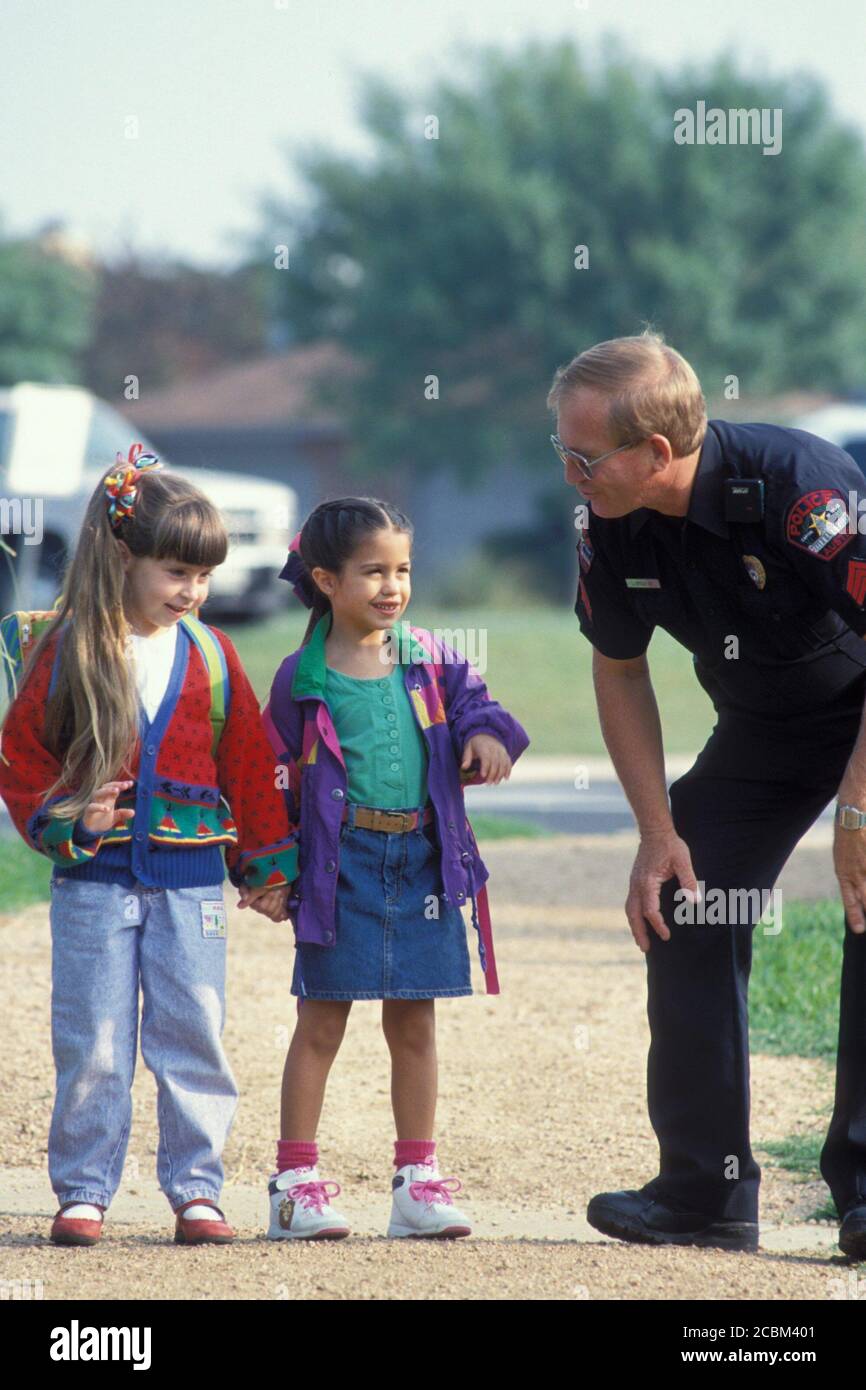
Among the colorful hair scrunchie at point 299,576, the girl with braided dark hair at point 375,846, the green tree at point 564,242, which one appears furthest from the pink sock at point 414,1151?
the green tree at point 564,242

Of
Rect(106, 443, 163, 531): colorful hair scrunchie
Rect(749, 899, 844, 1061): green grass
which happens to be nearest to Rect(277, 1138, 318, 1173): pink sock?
Rect(106, 443, 163, 531): colorful hair scrunchie

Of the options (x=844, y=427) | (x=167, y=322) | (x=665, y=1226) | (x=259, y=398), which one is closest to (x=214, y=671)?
(x=665, y=1226)

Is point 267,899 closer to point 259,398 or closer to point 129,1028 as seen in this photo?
point 129,1028

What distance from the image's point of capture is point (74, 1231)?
12.1ft

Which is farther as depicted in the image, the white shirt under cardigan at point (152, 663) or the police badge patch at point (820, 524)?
the white shirt under cardigan at point (152, 663)

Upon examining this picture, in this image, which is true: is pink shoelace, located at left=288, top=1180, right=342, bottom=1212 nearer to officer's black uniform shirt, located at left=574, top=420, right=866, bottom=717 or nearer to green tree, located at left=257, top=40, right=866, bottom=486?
officer's black uniform shirt, located at left=574, top=420, right=866, bottom=717

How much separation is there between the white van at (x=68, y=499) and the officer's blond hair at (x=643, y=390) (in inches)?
215

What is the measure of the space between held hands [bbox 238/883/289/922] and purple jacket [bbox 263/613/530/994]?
0.08 feet

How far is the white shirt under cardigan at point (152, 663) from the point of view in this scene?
3807mm

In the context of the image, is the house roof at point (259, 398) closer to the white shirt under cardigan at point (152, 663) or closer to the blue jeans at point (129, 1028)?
the white shirt under cardigan at point (152, 663)

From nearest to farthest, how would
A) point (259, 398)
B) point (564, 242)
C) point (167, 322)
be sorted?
point (564, 242), point (259, 398), point (167, 322)

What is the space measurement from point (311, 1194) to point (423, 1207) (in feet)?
0.78
